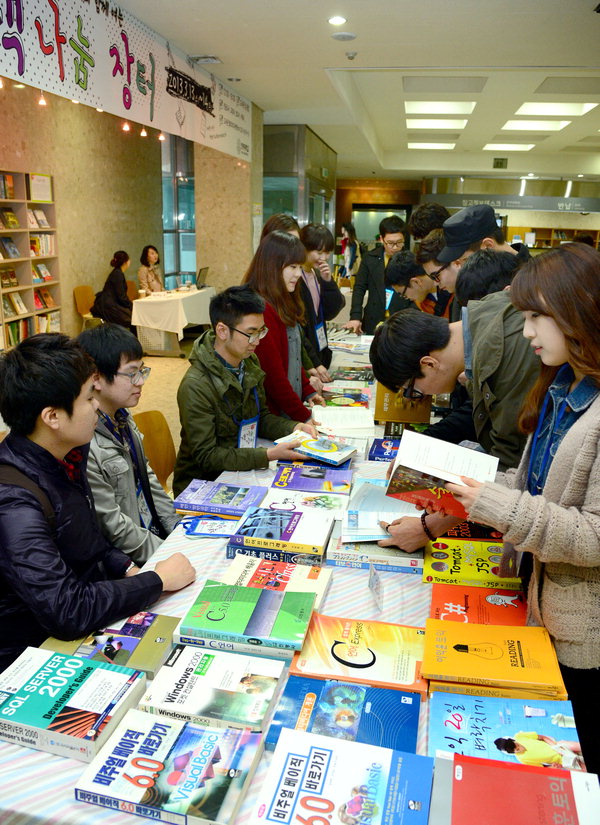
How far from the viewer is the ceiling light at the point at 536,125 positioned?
33.1 feet

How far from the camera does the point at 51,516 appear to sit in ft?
5.02

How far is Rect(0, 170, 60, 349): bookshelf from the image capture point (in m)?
7.25

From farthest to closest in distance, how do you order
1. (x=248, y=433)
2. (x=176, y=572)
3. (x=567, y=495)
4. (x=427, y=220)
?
(x=427, y=220)
(x=248, y=433)
(x=176, y=572)
(x=567, y=495)

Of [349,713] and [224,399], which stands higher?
[224,399]

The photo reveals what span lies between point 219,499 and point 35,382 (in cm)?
80

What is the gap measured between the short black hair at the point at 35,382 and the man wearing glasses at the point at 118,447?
0.44 m

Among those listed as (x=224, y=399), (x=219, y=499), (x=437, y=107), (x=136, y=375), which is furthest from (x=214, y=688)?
(x=437, y=107)

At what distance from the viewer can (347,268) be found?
11125mm

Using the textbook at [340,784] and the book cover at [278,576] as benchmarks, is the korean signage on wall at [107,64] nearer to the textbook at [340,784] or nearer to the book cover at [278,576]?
the book cover at [278,576]

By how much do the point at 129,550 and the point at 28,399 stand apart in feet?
2.36

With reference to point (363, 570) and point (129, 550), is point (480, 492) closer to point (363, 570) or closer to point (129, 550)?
point (363, 570)

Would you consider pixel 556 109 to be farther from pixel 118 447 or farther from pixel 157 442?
pixel 118 447

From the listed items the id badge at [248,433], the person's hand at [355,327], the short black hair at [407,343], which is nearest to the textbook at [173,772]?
the short black hair at [407,343]

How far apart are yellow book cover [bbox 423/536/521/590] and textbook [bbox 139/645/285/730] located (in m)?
0.60
